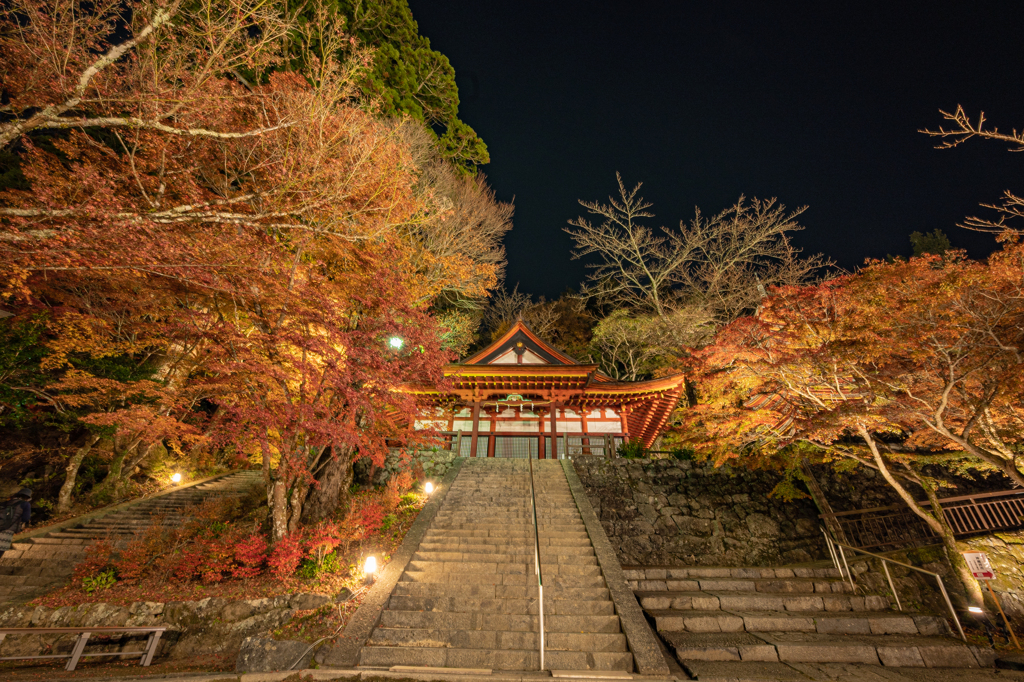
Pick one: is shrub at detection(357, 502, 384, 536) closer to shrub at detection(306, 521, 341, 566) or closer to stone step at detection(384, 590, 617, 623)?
shrub at detection(306, 521, 341, 566)

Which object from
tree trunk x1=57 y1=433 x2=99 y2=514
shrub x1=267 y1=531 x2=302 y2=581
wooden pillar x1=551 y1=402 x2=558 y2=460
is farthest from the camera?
wooden pillar x1=551 y1=402 x2=558 y2=460

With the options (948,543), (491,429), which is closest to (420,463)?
(491,429)

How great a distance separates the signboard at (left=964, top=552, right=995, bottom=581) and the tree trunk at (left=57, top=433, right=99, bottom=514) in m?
21.2

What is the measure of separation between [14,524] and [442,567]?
33.2 ft

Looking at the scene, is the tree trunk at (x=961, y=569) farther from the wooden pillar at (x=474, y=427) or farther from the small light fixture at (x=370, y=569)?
the wooden pillar at (x=474, y=427)

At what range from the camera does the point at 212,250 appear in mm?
8758

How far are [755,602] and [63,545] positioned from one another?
1533cm

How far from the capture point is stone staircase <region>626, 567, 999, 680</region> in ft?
18.6

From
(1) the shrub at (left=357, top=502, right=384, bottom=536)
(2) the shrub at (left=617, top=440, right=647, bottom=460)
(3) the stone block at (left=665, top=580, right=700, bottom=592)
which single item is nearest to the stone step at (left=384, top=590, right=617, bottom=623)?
(1) the shrub at (left=357, top=502, right=384, bottom=536)

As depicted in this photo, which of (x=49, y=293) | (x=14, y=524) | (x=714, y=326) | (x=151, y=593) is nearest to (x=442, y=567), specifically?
(x=151, y=593)

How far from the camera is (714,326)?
18.9m

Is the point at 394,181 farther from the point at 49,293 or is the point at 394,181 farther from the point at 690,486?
the point at 690,486

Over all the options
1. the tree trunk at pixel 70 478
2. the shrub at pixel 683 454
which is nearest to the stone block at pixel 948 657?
the shrub at pixel 683 454

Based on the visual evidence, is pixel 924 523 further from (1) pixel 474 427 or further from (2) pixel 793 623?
(1) pixel 474 427
